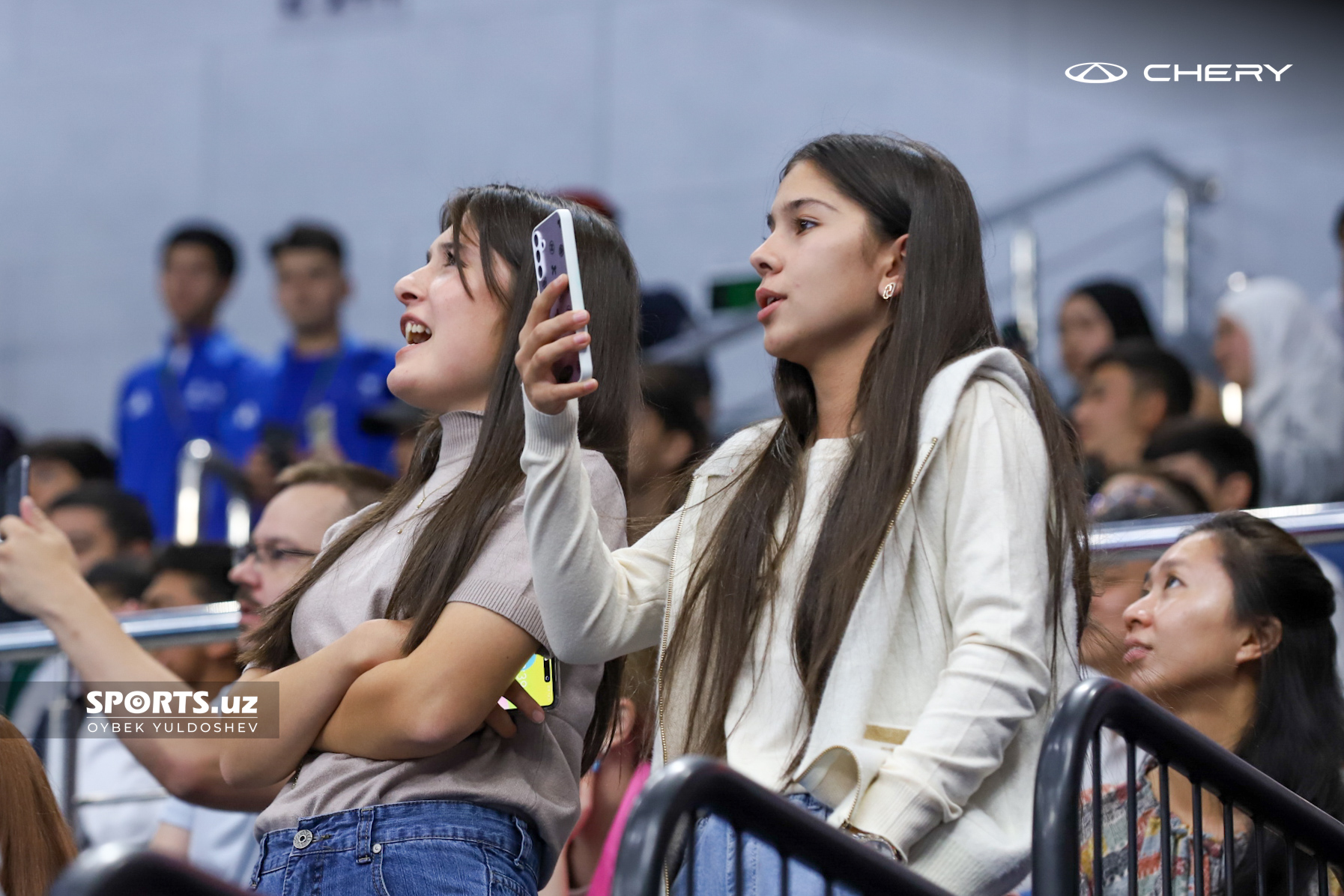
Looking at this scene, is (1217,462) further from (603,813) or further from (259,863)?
(259,863)

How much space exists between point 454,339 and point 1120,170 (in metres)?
4.88

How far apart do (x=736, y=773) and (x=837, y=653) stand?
0.36 metres

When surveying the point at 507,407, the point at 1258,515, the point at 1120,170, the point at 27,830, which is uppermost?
the point at 1120,170

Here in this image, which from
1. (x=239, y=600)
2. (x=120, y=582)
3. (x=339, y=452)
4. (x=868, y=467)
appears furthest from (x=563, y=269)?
(x=339, y=452)

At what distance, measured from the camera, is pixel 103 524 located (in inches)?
191

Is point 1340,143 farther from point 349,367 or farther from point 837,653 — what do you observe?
point 837,653

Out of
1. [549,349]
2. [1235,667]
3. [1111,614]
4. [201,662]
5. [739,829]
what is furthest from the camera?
[201,662]

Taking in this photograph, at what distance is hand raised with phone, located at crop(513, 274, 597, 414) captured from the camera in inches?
72.2

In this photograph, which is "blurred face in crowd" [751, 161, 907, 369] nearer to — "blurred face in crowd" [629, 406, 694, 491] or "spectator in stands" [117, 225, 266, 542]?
"blurred face in crowd" [629, 406, 694, 491]

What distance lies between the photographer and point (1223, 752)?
1.93 m

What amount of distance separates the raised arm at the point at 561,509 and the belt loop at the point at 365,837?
0.94ft

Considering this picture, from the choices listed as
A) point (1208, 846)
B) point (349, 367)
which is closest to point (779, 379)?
point (1208, 846)

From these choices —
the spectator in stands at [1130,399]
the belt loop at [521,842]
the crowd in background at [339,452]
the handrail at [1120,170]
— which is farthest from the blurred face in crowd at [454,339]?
the handrail at [1120,170]

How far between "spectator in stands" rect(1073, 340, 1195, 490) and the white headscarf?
19.0 inches
